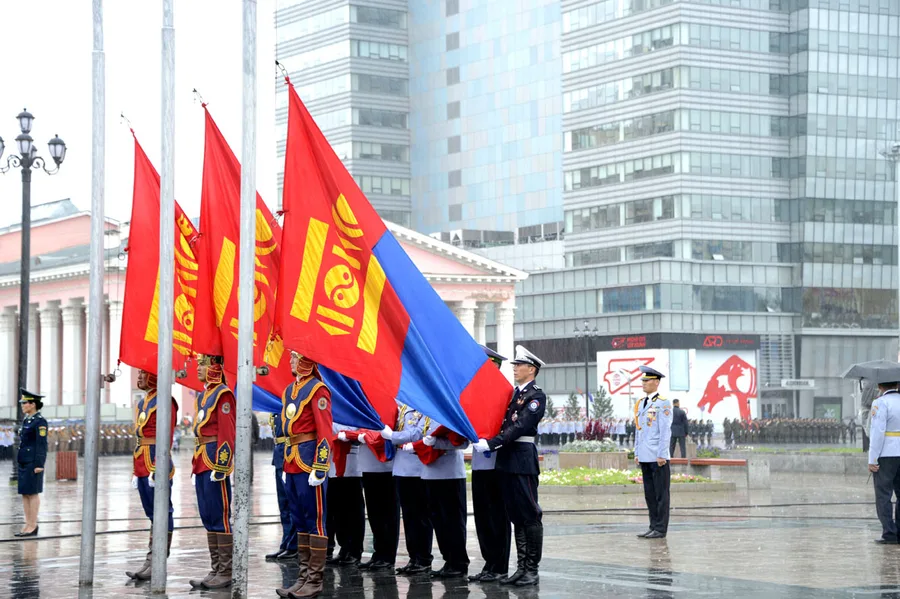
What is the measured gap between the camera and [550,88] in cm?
10975

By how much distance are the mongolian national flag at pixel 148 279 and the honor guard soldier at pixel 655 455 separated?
238 inches

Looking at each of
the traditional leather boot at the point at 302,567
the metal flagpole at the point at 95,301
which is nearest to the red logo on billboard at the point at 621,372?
the metal flagpole at the point at 95,301

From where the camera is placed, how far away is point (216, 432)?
41.8 ft

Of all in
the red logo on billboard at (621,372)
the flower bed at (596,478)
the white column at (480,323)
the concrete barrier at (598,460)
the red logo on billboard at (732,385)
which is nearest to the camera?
the flower bed at (596,478)

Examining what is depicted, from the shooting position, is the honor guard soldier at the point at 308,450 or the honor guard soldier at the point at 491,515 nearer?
the honor guard soldier at the point at 308,450

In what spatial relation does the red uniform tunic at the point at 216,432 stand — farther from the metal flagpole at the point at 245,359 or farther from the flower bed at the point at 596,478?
the flower bed at the point at 596,478

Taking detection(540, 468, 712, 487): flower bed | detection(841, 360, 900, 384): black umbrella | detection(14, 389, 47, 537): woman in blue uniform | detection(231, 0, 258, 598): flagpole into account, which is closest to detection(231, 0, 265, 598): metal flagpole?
detection(231, 0, 258, 598): flagpole

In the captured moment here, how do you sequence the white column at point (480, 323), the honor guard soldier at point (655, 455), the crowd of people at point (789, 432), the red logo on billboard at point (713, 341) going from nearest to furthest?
the honor guard soldier at point (655, 455) < the crowd of people at point (789, 432) < the white column at point (480, 323) < the red logo on billboard at point (713, 341)

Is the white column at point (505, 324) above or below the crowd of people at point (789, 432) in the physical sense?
above

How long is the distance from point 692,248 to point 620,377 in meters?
9.72

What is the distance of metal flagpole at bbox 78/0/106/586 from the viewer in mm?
12633

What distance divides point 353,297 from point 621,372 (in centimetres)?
7929

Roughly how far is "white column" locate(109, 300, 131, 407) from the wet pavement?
47.8m

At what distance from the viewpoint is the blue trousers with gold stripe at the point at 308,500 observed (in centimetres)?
1199
